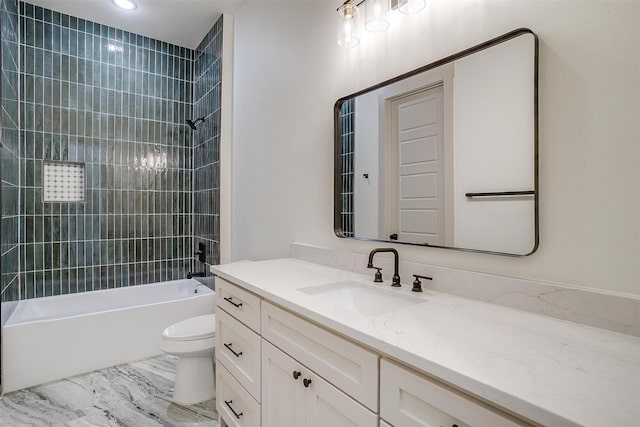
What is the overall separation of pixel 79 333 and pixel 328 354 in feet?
7.49

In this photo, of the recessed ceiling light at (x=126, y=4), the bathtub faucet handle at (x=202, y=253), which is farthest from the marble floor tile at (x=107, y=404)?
the recessed ceiling light at (x=126, y=4)

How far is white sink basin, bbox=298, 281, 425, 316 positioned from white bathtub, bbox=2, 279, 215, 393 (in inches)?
74.1

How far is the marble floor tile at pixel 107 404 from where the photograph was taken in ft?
5.90

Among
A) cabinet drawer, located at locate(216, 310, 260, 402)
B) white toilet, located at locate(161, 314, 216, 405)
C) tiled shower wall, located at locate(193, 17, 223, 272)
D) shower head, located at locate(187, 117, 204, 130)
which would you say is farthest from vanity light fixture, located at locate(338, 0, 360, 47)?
shower head, located at locate(187, 117, 204, 130)

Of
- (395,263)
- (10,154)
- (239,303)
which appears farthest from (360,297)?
(10,154)

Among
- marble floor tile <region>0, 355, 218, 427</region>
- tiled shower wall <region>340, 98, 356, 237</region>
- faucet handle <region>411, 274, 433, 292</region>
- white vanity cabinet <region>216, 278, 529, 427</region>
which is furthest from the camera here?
marble floor tile <region>0, 355, 218, 427</region>

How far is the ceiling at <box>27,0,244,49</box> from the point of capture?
2.72m

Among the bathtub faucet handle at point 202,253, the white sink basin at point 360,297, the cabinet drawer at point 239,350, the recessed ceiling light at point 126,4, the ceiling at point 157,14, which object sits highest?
the ceiling at point 157,14

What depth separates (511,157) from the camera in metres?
1.06

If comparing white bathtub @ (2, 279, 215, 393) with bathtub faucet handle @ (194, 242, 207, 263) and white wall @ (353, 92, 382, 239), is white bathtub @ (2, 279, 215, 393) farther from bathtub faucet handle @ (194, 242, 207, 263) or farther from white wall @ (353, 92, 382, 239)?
white wall @ (353, 92, 382, 239)

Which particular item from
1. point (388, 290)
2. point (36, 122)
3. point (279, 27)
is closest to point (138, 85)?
point (36, 122)

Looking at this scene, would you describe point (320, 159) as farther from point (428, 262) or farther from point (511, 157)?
point (511, 157)

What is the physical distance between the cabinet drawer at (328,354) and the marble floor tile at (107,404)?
3.37 feet

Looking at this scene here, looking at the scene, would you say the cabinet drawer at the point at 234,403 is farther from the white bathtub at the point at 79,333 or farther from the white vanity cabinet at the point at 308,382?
the white bathtub at the point at 79,333
